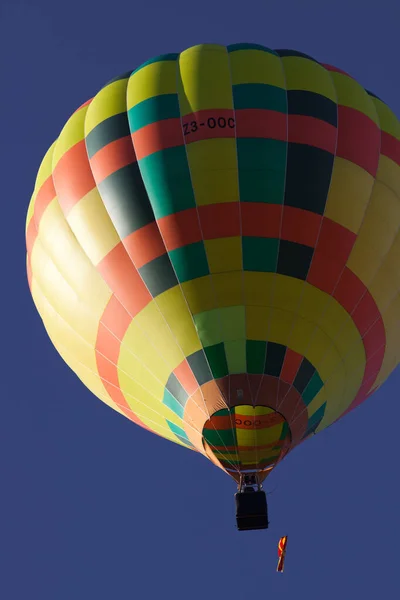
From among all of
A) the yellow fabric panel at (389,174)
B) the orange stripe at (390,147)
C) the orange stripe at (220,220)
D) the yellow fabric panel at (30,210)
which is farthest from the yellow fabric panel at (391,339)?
the yellow fabric panel at (30,210)

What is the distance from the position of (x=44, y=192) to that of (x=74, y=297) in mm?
1434

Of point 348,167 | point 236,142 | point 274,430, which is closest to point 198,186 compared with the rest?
point 236,142

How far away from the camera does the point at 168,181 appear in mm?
16812

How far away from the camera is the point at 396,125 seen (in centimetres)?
1817

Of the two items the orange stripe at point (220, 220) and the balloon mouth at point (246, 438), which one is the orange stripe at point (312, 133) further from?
the balloon mouth at point (246, 438)

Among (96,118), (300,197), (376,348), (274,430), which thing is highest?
(96,118)

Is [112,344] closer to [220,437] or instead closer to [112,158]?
[220,437]

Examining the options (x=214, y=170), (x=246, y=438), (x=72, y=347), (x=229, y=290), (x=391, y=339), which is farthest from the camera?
(x=72, y=347)

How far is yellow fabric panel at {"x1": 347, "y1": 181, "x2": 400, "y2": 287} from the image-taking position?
1695 centimetres

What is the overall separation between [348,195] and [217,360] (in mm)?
2369

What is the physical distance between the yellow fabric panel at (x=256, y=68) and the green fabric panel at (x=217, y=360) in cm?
312

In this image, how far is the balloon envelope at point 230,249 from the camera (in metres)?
16.4

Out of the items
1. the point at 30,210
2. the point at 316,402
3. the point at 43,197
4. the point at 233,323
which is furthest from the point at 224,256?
the point at 30,210

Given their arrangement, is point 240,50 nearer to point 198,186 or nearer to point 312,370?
point 198,186
